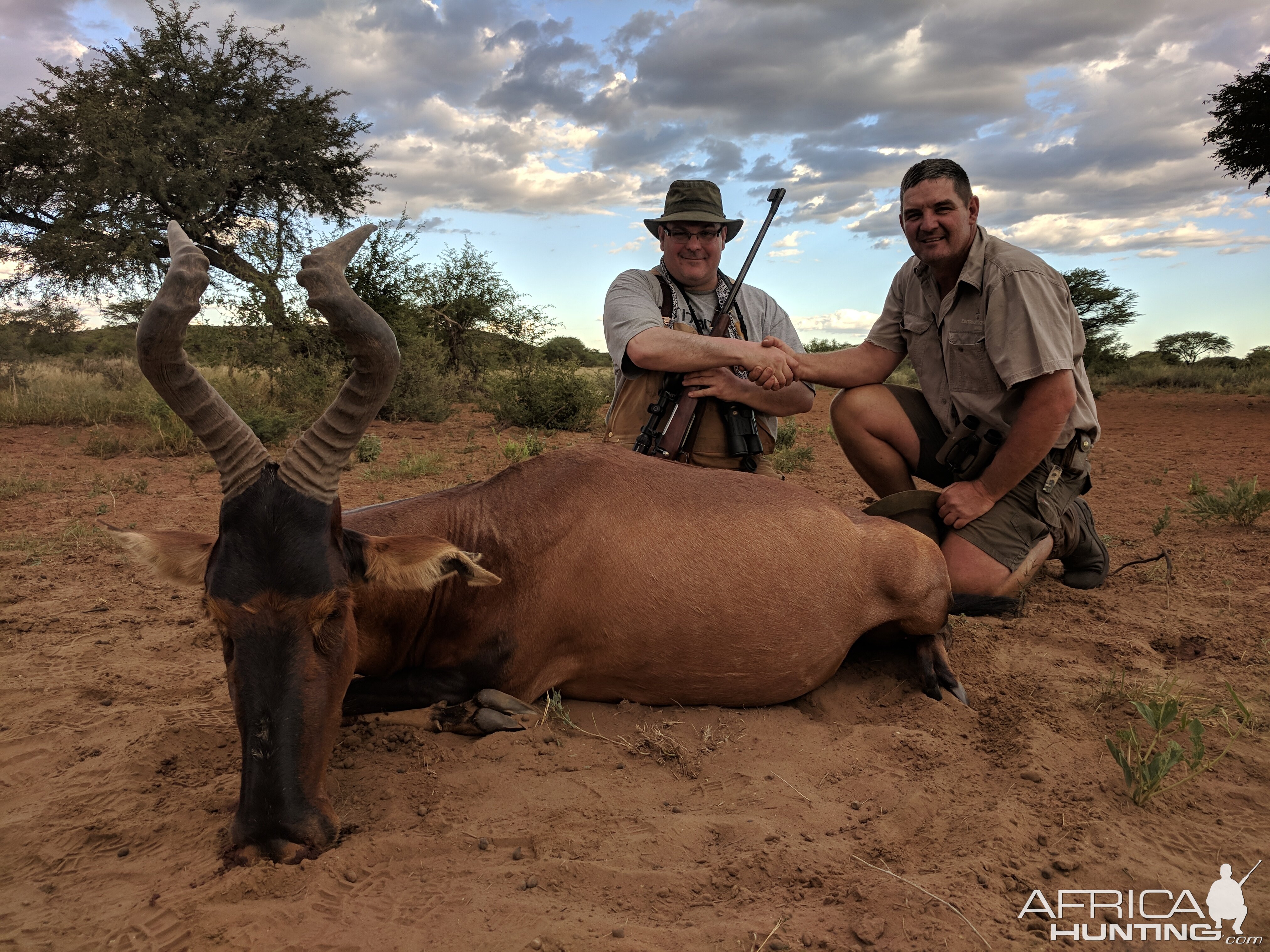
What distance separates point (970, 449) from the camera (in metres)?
5.25

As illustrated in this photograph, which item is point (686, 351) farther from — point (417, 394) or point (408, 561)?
point (417, 394)

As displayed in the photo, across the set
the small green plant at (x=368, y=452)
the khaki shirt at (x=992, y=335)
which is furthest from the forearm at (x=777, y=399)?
the small green plant at (x=368, y=452)

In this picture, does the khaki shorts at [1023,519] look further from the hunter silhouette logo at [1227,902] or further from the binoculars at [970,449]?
the hunter silhouette logo at [1227,902]

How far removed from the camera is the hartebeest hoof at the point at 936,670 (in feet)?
12.6

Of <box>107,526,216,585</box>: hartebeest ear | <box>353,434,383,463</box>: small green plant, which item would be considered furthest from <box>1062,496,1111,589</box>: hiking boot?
<box>353,434,383,463</box>: small green plant

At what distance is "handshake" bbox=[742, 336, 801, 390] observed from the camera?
514 centimetres

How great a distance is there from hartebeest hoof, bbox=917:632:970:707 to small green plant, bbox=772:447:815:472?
5.29 metres

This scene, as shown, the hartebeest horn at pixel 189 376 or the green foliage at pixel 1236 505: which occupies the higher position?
the hartebeest horn at pixel 189 376

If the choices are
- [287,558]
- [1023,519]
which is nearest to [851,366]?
[1023,519]

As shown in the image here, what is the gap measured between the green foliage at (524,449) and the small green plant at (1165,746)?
683 cm

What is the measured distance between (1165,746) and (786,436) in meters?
8.51

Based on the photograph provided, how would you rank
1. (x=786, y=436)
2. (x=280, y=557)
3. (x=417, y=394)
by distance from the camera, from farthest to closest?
(x=417, y=394), (x=786, y=436), (x=280, y=557)

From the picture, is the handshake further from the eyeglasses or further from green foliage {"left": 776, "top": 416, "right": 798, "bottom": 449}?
green foliage {"left": 776, "top": 416, "right": 798, "bottom": 449}

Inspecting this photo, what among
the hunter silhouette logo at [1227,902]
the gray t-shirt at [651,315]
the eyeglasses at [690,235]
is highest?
the eyeglasses at [690,235]
